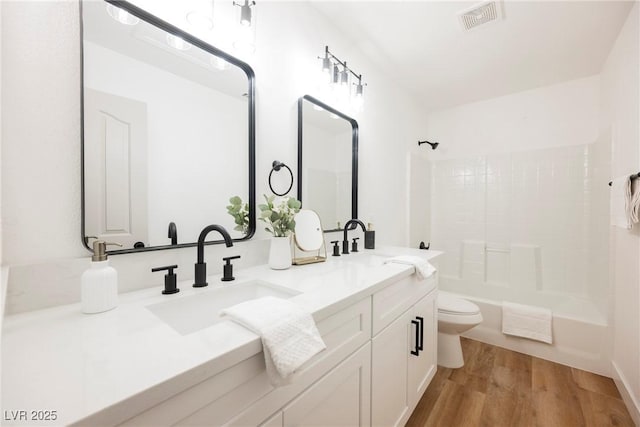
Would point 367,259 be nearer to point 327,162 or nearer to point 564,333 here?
point 327,162

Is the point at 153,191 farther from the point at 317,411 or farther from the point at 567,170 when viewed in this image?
the point at 567,170

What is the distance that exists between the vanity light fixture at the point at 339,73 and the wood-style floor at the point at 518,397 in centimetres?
193

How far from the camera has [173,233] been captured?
96 cm

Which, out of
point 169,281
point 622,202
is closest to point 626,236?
point 622,202

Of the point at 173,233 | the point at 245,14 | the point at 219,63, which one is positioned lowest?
the point at 173,233

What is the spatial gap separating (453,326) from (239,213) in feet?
5.50

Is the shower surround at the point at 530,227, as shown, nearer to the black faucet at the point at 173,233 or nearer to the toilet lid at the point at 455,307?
the toilet lid at the point at 455,307

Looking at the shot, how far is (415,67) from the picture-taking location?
2.14m

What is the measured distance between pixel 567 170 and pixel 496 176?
0.54 meters

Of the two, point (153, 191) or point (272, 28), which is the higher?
point (272, 28)

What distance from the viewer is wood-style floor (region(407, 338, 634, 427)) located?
141 centimetres

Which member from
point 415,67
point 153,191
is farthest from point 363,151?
point 153,191

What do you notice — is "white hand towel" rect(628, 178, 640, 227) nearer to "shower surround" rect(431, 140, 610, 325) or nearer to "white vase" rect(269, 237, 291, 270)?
"shower surround" rect(431, 140, 610, 325)

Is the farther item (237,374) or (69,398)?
(237,374)
